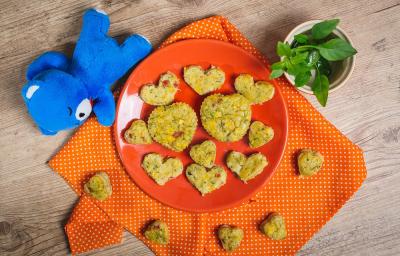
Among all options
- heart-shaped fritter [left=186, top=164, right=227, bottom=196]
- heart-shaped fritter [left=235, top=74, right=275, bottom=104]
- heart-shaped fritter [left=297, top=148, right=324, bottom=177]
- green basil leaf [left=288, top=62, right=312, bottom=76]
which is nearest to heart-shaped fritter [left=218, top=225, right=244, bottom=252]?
heart-shaped fritter [left=186, top=164, right=227, bottom=196]

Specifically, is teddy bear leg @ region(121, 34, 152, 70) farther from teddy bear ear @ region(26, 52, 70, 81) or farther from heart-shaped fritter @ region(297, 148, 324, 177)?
heart-shaped fritter @ region(297, 148, 324, 177)

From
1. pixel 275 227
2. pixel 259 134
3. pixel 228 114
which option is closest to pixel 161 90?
pixel 228 114

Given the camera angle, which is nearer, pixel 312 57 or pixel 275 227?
pixel 312 57

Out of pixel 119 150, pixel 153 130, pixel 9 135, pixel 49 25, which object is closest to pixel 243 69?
pixel 153 130

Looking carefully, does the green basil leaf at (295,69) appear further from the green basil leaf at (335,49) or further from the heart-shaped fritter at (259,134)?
the heart-shaped fritter at (259,134)

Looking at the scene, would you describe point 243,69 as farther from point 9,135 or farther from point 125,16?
point 9,135

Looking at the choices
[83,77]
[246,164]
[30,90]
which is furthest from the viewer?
[246,164]

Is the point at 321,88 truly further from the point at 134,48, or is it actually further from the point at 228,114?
the point at 134,48
